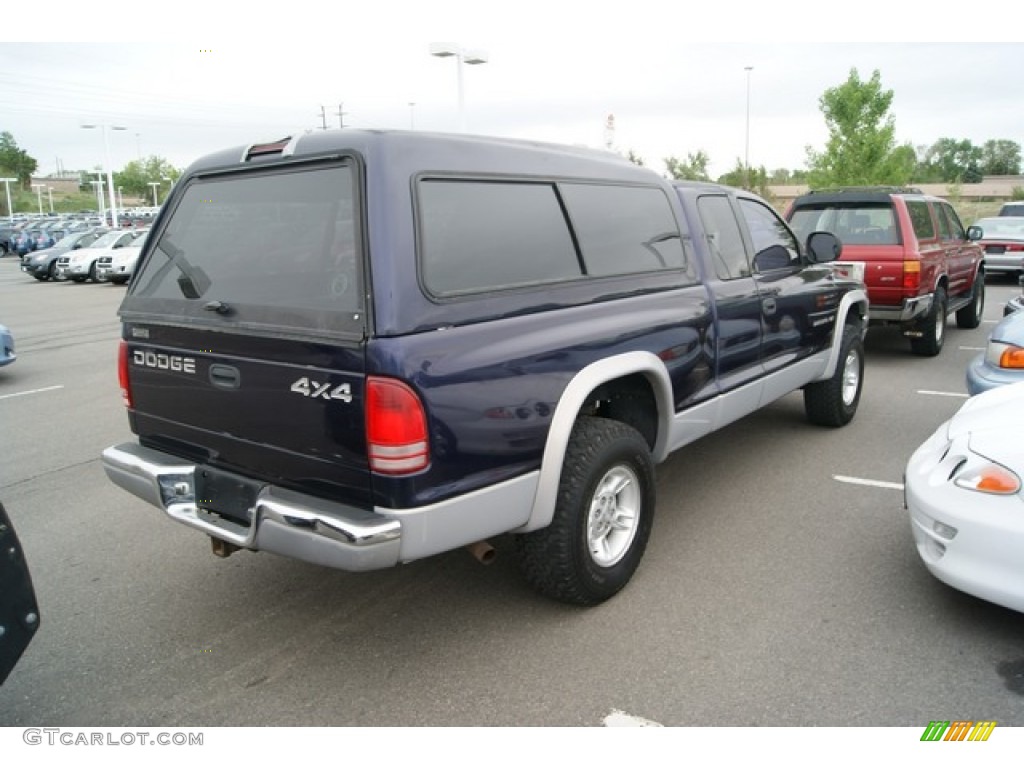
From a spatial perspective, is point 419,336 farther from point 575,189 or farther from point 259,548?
point 575,189

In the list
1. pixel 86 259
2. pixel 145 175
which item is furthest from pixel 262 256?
pixel 145 175

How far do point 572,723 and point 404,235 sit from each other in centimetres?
180

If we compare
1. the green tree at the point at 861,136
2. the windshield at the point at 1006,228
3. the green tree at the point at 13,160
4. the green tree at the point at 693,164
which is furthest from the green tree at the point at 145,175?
the windshield at the point at 1006,228

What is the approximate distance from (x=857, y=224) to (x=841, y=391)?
11.5ft

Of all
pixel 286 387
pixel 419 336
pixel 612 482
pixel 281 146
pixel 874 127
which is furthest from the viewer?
pixel 874 127

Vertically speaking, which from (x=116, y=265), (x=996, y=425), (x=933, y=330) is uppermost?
(x=116, y=265)

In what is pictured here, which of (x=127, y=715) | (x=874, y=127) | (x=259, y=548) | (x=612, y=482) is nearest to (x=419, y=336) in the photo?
(x=259, y=548)

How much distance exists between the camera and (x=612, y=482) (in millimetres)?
3508

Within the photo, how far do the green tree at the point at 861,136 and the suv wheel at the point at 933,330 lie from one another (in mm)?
16622

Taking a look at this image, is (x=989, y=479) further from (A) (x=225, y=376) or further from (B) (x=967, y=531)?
(A) (x=225, y=376)

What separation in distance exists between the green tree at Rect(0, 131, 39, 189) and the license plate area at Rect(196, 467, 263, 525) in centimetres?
9829

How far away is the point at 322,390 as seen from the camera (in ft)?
8.98

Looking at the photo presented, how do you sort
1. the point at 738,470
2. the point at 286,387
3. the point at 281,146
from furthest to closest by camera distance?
the point at 738,470
the point at 281,146
the point at 286,387
